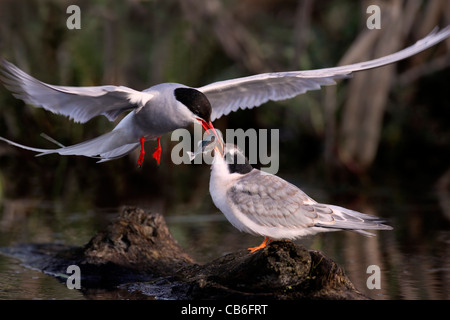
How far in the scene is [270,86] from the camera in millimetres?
8602

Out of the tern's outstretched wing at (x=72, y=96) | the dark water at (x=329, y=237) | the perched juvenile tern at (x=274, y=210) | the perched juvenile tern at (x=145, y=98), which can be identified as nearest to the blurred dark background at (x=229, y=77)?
the dark water at (x=329, y=237)

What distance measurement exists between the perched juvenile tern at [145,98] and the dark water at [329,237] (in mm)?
1589

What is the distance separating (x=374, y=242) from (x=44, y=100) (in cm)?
498

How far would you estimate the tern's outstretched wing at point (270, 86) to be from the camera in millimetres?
7686

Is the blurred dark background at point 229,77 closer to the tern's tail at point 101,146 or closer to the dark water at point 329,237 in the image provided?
the dark water at point 329,237

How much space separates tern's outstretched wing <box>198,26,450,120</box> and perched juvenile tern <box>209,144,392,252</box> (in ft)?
4.37

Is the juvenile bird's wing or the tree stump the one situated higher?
the juvenile bird's wing

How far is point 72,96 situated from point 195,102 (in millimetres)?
1187

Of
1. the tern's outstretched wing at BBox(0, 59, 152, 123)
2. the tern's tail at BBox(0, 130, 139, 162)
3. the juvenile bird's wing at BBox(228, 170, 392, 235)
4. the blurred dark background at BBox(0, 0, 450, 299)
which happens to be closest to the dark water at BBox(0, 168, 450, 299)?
the blurred dark background at BBox(0, 0, 450, 299)

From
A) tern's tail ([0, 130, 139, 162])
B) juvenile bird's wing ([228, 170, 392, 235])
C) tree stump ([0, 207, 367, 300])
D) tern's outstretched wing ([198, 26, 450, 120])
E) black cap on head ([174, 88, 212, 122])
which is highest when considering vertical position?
tern's outstretched wing ([198, 26, 450, 120])

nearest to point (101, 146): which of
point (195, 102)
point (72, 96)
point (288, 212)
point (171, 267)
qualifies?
point (72, 96)

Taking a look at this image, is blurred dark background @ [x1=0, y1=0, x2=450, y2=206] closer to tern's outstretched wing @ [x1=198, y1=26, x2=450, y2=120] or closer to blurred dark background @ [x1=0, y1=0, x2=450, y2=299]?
blurred dark background @ [x1=0, y1=0, x2=450, y2=299]

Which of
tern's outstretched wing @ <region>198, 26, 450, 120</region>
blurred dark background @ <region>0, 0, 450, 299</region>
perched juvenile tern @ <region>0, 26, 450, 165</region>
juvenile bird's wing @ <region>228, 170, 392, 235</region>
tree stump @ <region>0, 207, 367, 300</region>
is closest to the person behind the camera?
tree stump @ <region>0, 207, 367, 300</region>

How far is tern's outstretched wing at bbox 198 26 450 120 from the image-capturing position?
25.2 feet
